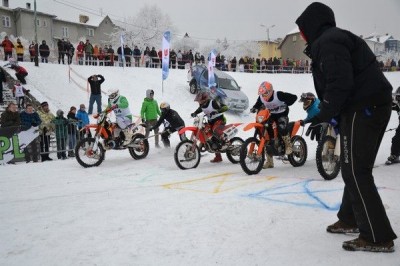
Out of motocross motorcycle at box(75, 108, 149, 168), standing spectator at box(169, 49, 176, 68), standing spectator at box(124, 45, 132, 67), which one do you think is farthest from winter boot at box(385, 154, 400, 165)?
standing spectator at box(169, 49, 176, 68)

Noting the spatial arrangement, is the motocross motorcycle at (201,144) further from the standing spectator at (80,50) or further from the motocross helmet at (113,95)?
the standing spectator at (80,50)

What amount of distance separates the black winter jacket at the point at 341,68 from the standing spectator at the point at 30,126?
889 cm

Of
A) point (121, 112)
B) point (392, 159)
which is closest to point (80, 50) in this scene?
point (121, 112)

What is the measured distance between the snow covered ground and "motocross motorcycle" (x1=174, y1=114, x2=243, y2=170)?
34cm

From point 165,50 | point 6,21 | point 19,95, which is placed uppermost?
point 6,21

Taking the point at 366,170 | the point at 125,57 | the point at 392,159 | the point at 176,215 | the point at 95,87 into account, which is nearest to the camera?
the point at 366,170

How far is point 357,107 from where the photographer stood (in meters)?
2.87

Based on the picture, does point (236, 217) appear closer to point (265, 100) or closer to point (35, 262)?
point (35, 262)

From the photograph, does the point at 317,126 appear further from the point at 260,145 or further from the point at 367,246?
the point at 367,246

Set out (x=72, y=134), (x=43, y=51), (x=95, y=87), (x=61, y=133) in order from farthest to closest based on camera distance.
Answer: (x=43, y=51), (x=95, y=87), (x=72, y=134), (x=61, y=133)

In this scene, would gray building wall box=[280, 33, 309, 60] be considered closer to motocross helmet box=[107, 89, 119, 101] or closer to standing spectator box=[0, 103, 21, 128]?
motocross helmet box=[107, 89, 119, 101]

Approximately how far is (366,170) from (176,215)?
6.84 ft

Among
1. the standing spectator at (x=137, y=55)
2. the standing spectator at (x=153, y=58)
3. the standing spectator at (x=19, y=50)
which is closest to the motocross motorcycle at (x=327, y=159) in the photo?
the standing spectator at (x=19, y=50)

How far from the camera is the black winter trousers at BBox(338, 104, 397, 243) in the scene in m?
2.79
